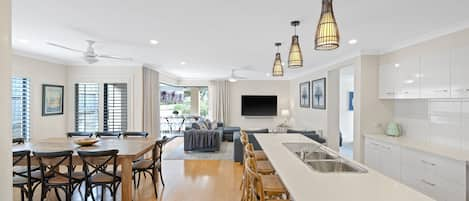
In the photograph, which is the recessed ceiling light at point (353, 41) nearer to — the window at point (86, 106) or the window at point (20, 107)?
the window at point (86, 106)

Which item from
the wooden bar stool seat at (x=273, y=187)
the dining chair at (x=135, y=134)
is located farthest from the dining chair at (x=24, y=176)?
the wooden bar stool seat at (x=273, y=187)

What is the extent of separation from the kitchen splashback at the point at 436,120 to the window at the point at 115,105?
236 inches

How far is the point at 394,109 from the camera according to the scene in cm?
479

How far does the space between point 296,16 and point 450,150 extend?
266cm

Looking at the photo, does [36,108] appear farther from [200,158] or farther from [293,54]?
[293,54]

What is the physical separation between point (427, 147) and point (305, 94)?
16.6 feet

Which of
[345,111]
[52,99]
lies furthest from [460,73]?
[52,99]

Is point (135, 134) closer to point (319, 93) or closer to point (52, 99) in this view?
point (52, 99)

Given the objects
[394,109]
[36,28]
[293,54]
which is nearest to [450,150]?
[394,109]

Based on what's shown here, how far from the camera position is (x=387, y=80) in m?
4.56

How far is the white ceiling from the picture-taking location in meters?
2.56

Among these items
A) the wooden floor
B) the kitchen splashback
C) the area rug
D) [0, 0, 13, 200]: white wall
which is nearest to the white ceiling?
the kitchen splashback

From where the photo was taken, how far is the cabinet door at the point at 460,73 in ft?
10.2

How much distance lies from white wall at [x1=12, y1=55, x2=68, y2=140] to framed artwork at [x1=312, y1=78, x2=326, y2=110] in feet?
21.7
